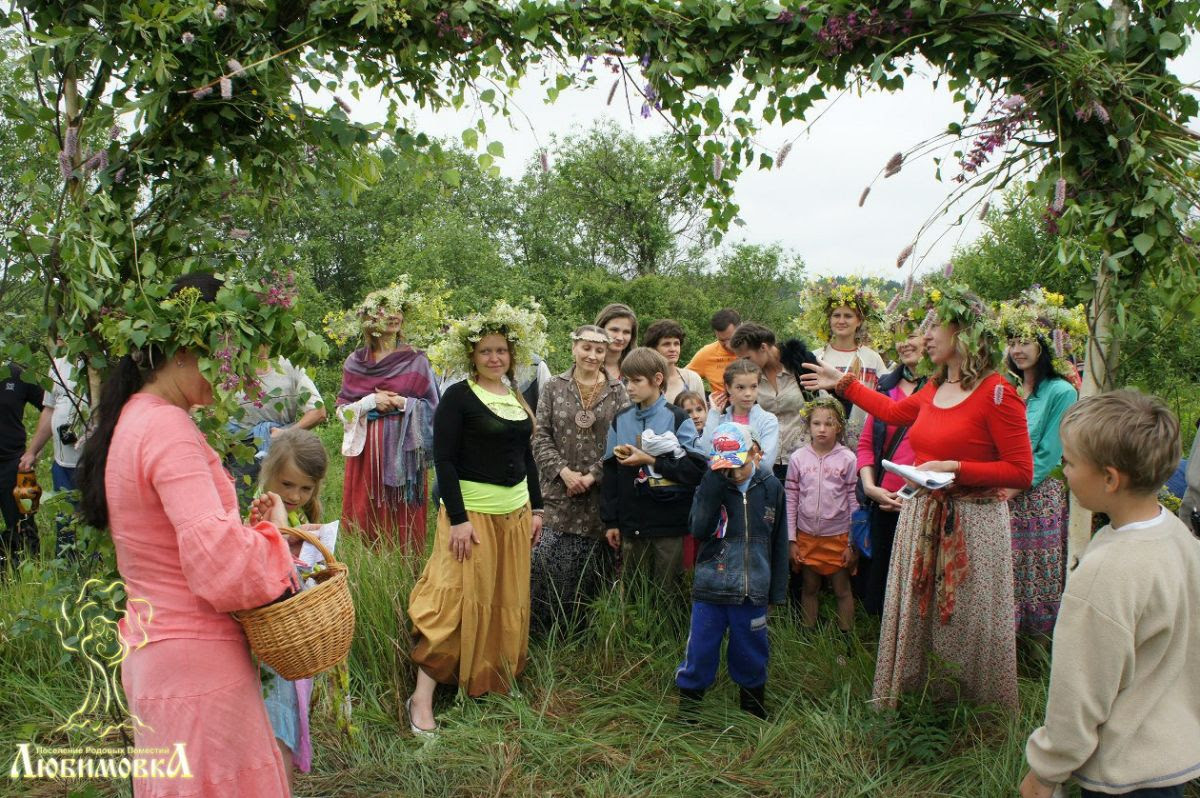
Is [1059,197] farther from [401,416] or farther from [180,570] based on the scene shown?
[401,416]

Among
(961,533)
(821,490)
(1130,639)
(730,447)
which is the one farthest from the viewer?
(821,490)

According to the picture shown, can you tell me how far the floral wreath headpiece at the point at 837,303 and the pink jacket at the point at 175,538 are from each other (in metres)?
4.35

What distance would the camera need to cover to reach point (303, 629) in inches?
99.1

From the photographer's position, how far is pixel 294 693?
11.6 ft

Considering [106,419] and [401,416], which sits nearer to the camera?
[106,419]

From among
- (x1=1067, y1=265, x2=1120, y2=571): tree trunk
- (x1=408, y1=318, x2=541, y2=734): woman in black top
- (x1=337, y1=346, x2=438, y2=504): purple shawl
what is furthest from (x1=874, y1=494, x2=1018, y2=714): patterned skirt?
(x1=337, y1=346, x2=438, y2=504): purple shawl

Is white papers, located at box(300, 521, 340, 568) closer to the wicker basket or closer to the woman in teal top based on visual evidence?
the wicker basket

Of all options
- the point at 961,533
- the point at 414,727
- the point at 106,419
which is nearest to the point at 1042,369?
the point at 961,533

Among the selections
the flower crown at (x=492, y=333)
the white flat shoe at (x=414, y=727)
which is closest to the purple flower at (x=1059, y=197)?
the flower crown at (x=492, y=333)

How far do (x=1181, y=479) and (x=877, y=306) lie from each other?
85.0 inches

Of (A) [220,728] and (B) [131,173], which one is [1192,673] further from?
(B) [131,173]

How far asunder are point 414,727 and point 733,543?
1772 mm

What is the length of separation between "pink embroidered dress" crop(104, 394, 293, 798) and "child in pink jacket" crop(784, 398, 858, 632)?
360 cm

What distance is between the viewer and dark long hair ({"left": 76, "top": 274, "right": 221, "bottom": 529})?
247 cm
